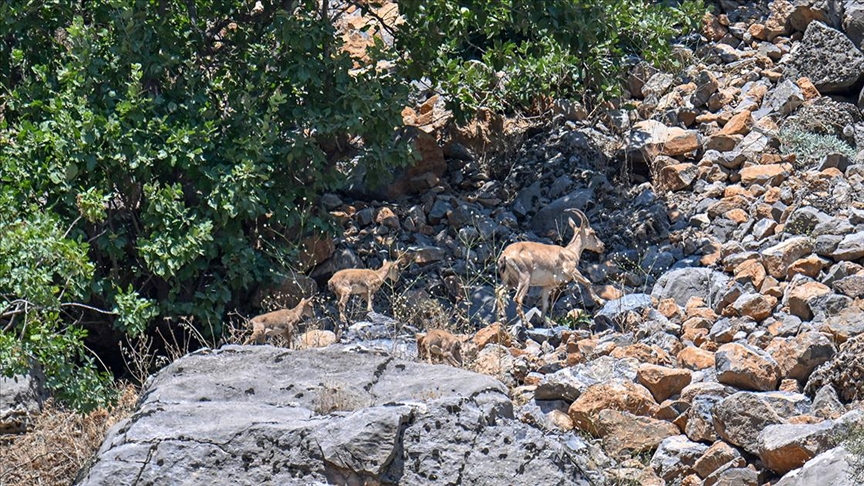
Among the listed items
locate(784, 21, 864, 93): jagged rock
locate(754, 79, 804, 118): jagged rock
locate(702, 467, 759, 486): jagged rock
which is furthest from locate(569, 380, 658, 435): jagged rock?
locate(784, 21, 864, 93): jagged rock

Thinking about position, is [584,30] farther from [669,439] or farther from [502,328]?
[669,439]

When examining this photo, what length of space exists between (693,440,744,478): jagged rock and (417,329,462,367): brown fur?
7.40 feet

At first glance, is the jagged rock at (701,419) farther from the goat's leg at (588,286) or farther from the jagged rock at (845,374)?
the goat's leg at (588,286)

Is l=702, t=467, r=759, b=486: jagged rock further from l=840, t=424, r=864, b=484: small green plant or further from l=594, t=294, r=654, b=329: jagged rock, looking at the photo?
l=594, t=294, r=654, b=329: jagged rock

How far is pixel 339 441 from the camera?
8062mm

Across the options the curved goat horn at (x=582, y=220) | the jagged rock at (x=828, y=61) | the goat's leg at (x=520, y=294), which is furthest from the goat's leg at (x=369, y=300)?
the jagged rock at (x=828, y=61)

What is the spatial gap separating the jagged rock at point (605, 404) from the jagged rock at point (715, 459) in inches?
30.4

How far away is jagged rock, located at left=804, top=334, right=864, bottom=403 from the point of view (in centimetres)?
967

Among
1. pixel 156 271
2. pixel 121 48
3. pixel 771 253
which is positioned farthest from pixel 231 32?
pixel 771 253

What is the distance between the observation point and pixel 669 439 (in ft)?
31.7

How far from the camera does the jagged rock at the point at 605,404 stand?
987cm

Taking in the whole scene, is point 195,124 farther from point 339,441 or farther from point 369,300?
point 339,441

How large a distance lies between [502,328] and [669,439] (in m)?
2.65

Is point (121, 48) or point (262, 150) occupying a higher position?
point (121, 48)
